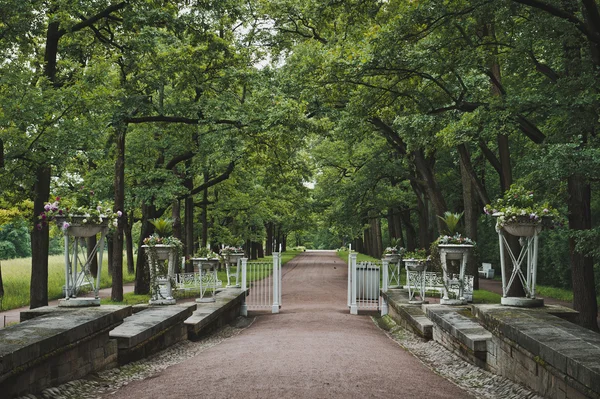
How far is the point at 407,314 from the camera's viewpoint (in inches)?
460

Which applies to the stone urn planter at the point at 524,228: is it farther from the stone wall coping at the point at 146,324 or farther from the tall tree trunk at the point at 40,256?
the tall tree trunk at the point at 40,256

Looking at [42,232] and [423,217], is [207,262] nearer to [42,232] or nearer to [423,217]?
[42,232]

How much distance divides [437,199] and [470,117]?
23.4ft

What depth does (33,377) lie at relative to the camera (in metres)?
4.91

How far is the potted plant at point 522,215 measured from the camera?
788 cm

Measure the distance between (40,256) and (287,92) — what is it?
28.7 ft

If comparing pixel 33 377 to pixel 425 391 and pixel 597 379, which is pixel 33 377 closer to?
pixel 425 391

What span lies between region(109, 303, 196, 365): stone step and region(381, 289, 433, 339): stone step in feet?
14.0

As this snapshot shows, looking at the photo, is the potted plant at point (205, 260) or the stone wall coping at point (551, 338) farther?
the potted plant at point (205, 260)

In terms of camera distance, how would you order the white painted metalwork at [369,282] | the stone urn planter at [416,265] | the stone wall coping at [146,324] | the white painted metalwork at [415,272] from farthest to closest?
the white painted metalwork at [369,282] < the stone urn planter at [416,265] < the white painted metalwork at [415,272] < the stone wall coping at [146,324]

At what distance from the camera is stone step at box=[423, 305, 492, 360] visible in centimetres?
715

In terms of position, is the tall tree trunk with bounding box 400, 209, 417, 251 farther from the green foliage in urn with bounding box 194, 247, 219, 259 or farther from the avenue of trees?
the green foliage in urn with bounding box 194, 247, 219, 259

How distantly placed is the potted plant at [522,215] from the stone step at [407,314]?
2739 millimetres

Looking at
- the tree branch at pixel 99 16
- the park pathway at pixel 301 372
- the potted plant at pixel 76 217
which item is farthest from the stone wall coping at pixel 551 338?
the tree branch at pixel 99 16
